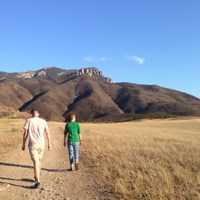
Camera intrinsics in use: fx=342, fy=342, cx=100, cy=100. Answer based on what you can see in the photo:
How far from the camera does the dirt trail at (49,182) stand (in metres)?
7.61

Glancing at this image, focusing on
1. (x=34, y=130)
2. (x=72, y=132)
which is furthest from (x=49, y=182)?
(x=72, y=132)

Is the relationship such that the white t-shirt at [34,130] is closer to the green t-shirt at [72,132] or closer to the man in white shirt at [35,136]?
the man in white shirt at [35,136]

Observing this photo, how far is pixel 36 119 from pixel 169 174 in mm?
3813

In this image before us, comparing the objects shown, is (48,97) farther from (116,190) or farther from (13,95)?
(116,190)

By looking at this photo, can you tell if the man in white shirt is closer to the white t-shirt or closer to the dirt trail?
the white t-shirt

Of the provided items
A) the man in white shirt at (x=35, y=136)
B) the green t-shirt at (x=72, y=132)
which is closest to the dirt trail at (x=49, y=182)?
the man in white shirt at (x=35, y=136)

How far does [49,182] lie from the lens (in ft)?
29.6

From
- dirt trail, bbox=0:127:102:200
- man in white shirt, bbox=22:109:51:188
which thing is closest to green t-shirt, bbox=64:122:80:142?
dirt trail, bbox=0:127:102:200

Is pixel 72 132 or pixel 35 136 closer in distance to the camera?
pixel 35 136

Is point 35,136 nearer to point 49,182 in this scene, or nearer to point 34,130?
point 34,130

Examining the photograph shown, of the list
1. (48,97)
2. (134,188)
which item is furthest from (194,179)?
(48,97)

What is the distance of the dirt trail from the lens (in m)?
7.61

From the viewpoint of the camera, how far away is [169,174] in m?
9.07

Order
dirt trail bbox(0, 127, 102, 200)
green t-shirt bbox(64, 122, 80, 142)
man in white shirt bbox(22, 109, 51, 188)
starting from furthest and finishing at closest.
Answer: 1. green t-shirt bbox(64, 122, 80, 142)
2. man in white shirt bbox(22, 109, 51, 188)
3. dirt trail bbox(0, 127, 102, 200)
